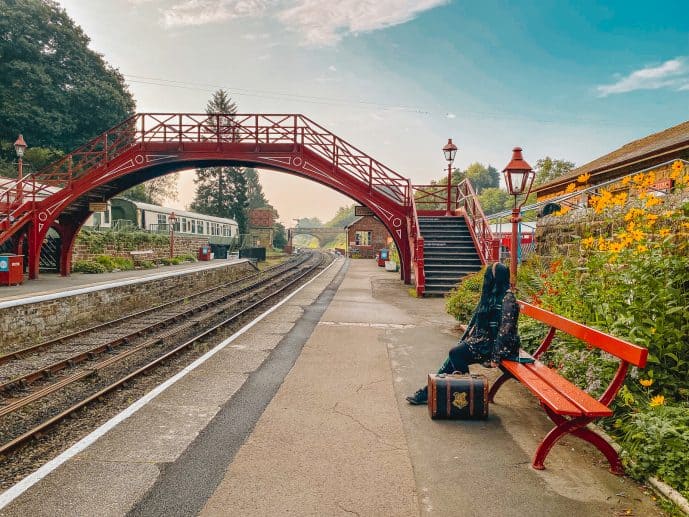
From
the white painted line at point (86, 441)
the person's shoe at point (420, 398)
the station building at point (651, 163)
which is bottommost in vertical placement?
the white painted line at point (86, 441)

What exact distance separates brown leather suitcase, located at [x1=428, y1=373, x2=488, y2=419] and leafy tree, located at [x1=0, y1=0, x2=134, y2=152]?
40.9 metres

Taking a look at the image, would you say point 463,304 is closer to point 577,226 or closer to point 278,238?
point 577,226

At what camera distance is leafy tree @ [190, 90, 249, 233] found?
56562mm

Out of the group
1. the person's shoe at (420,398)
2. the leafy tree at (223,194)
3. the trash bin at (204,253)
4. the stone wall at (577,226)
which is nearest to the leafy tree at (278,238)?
the leafy tree at (223,194)

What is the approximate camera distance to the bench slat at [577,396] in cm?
356

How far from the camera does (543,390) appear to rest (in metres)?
4.01

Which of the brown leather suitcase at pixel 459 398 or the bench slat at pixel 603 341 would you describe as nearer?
the bench slat at pixel 603 341

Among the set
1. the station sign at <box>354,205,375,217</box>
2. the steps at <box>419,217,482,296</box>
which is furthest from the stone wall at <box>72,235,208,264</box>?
the steps at <box>419,217,482,296</box>

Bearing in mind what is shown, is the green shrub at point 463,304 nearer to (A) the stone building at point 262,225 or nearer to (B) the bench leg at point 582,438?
(B) the bench leg at point 582,438

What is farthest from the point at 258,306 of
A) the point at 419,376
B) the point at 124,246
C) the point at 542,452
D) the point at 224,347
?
the point at 124,246

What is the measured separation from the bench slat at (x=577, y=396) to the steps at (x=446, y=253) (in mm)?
9985

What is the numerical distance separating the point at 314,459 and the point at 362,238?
47.7 metres

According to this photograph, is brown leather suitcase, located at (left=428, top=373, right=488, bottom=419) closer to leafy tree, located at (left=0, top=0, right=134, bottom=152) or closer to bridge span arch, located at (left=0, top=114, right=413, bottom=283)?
bridge span arch, located at (left=0, top=114, right=413, bottom=283)

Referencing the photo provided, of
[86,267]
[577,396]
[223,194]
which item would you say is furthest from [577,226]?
[223,194]
